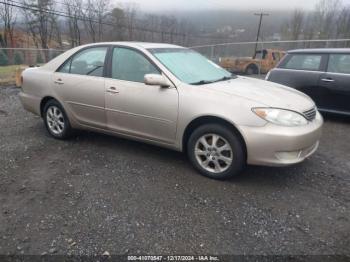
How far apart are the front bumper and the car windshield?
1.01 metres

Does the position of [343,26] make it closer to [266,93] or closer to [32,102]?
[266,93]

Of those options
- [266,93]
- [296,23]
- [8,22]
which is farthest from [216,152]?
[8,22]

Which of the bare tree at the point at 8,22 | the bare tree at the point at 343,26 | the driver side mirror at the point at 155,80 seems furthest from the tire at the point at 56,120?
the bare tree at the point at 8,22

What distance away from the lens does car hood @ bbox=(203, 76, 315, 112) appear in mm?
3619

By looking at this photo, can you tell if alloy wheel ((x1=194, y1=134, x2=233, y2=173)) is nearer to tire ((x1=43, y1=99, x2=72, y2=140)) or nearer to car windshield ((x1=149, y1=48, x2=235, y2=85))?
car windshield ((x1=149, y1=48, x2=235, y2=85))

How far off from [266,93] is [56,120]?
3.24 meters

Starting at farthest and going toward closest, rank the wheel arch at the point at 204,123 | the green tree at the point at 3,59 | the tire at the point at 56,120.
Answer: the green tree at the point at 3,59 < the tire at the point at 56,120 < the wheel arch at the point at 204,123

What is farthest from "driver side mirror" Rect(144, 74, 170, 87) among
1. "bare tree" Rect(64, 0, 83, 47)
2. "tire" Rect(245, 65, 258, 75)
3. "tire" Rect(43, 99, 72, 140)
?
"bare tree" Rect(64, 0, 83, 47)

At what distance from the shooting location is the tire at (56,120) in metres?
5.03

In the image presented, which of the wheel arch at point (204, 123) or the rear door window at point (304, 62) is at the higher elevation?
the rear door window at point (304, 62)

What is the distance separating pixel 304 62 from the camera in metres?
6.73

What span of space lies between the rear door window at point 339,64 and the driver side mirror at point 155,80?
4.03 m

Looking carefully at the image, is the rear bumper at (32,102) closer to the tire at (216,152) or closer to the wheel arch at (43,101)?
the wheel arch at (43,101)

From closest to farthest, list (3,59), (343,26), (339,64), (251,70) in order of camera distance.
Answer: (339,64) → (3,59) → (251,70) → (343,26)
